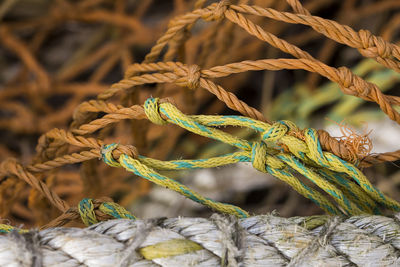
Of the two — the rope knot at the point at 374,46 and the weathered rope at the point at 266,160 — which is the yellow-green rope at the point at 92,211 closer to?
the weathered rope at the point at 266,160

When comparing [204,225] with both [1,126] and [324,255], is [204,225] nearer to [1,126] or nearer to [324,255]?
[324,255]

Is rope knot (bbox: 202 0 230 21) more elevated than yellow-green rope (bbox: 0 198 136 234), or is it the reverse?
rope knot (bbox: 202 0 230 21)

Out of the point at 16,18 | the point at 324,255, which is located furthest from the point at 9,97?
the point at 324,255

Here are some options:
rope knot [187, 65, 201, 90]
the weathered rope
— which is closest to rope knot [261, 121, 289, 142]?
the weathered rope

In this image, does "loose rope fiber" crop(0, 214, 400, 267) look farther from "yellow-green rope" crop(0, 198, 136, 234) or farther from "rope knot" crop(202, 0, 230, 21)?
"rope knot" crop(202, 0, 230, 21)

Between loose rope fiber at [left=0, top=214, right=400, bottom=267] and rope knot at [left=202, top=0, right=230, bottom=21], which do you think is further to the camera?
rope knot at [left=202, top=0, right=230, bottom=21]

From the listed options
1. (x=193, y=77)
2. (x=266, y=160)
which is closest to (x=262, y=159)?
(x=266, y=160)
